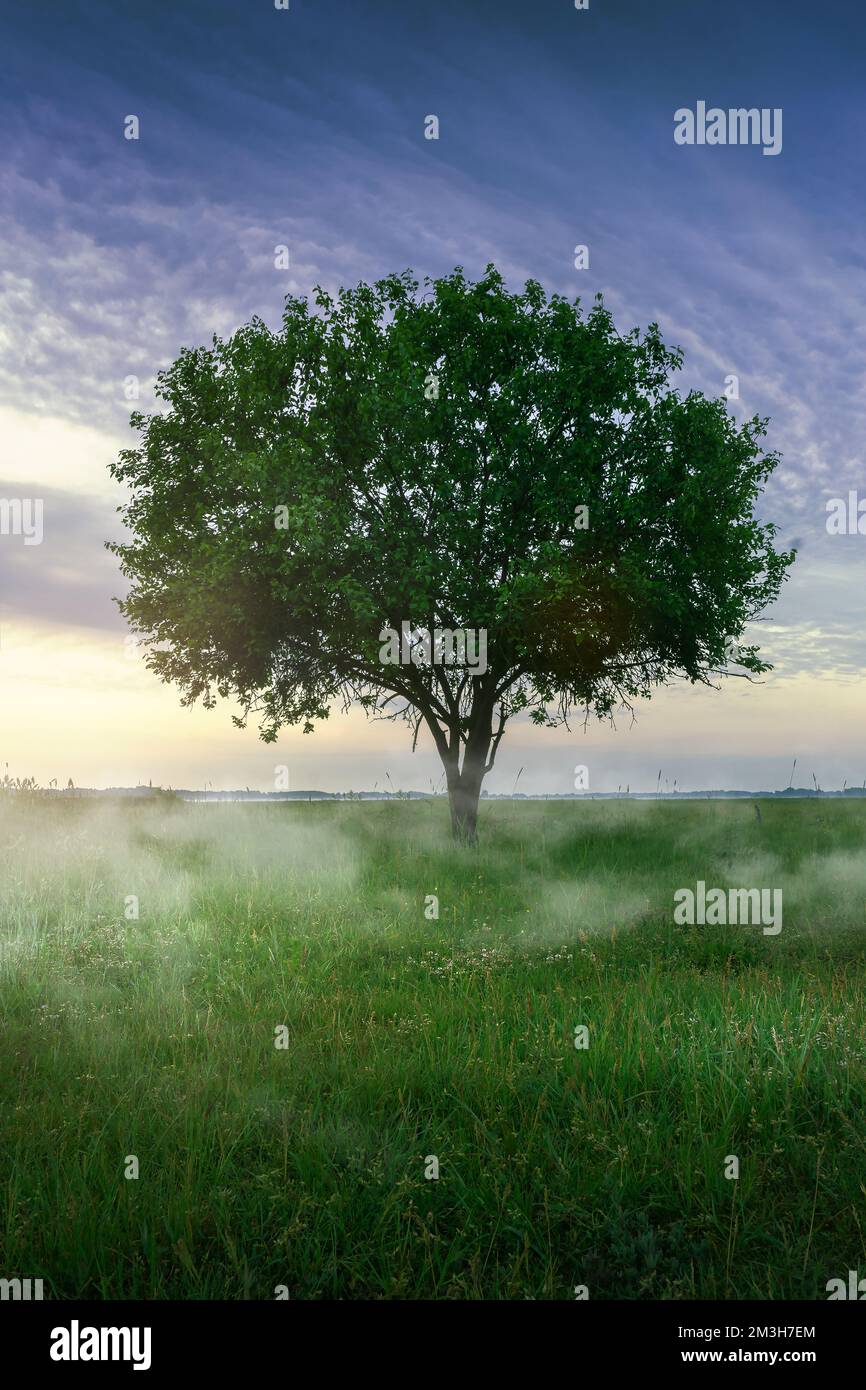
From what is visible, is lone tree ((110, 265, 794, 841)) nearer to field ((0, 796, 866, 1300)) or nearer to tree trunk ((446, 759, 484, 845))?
tree trunk ((446, 759, 484, 845))

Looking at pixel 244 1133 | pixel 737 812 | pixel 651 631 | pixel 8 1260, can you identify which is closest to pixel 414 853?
pixel 651 631

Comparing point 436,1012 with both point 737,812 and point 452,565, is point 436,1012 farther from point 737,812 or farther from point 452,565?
point 737,812

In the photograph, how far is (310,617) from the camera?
904 inches

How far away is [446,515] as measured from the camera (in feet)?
66.8

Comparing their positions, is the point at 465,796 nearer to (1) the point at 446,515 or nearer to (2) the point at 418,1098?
(1) the point at 446,515

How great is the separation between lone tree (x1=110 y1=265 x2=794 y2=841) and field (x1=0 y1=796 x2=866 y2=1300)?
9552 millimetres

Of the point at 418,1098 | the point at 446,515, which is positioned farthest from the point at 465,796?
the point at 418,1098

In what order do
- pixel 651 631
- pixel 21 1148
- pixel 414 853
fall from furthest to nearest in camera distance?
pixel 651 631 → pixel 414 853 → pixel 21 1148

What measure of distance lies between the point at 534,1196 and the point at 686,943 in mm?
6873

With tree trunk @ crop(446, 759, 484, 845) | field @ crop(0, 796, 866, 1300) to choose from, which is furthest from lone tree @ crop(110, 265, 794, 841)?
field @ crop(0, 796, 866, 1300)

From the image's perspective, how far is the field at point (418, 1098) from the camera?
4.83 m

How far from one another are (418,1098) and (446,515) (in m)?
15.6

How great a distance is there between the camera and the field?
4832mm

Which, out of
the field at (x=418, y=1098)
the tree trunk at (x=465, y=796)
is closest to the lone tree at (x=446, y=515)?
the tree trunk at (x=465, y=796)
